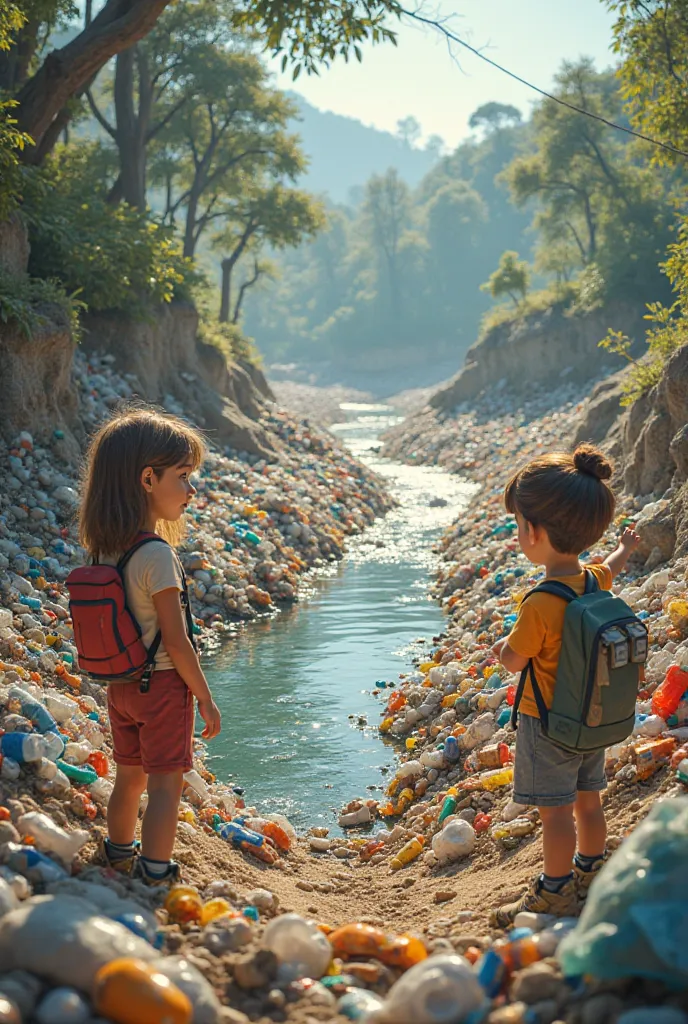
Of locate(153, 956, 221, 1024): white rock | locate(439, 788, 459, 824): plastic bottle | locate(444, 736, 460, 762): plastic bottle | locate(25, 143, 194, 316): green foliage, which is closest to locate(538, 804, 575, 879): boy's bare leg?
locate(153, 956, 221, 1024): white rock

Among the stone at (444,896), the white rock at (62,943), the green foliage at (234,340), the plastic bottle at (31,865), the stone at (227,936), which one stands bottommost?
the stone at (444,896)

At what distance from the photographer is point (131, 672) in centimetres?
328

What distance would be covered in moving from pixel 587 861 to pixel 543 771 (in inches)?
14.5

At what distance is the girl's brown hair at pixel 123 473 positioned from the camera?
11.3ft

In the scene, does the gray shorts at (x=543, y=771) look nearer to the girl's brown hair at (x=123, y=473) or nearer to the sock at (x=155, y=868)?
the sock at (x=155, y=868)

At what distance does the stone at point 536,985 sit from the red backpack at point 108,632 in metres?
1.48

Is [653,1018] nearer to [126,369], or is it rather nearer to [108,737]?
[108,737]

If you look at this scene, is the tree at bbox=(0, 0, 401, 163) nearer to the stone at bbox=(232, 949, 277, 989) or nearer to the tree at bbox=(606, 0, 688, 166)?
the tree at bbox=(606, 0, 688, 166)

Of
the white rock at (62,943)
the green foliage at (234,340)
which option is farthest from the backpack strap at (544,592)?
the green foliage at (234,340)

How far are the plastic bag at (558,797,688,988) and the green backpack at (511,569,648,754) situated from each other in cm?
71

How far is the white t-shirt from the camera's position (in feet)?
10.9

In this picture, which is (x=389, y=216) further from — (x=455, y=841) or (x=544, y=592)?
(x=544, y=592)

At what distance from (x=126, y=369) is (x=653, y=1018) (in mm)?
11689

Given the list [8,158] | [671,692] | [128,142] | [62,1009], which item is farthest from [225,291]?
[62,1009]
